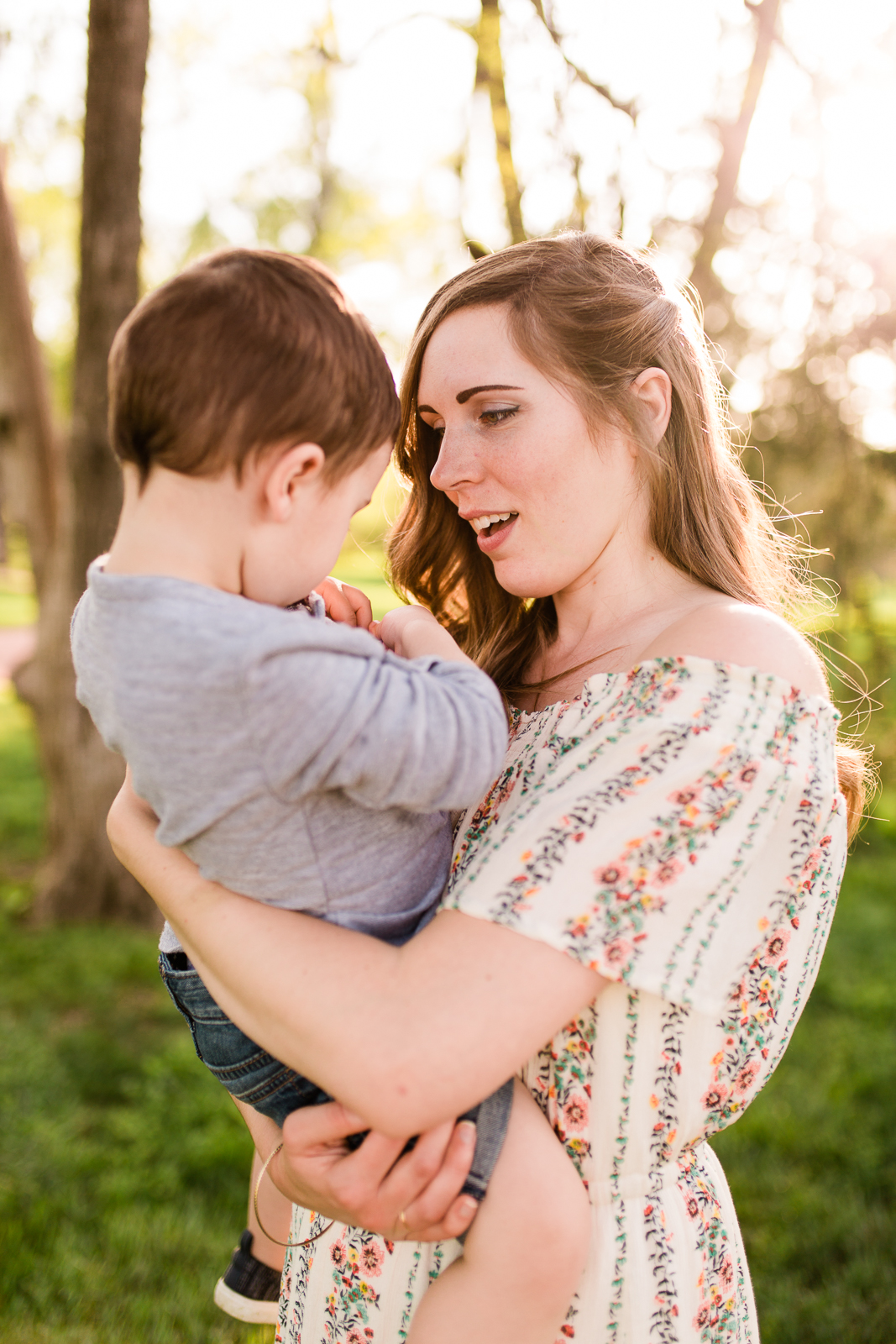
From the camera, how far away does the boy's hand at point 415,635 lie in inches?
52.4

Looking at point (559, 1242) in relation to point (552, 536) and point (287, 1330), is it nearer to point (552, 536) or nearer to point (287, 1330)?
point (287, 1330)

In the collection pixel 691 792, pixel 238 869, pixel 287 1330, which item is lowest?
pixel 287 1330

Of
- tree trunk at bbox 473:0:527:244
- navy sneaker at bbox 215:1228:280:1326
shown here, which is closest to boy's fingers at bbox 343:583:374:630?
navy sneaker at bbox 215:1228:280:1326

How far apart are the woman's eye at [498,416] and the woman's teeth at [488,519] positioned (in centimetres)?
16

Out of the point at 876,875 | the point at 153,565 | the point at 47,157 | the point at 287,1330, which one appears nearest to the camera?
the point at 153,565

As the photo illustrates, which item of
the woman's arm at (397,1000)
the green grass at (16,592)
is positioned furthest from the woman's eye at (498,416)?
the green grass at (16,592)

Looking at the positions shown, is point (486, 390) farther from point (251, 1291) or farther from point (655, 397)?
point (251, 1291)

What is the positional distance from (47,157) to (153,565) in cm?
Result: 925

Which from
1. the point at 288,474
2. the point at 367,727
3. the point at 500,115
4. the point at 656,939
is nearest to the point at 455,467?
the point at 288,474

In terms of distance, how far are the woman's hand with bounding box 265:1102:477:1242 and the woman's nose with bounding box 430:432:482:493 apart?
3.23ft

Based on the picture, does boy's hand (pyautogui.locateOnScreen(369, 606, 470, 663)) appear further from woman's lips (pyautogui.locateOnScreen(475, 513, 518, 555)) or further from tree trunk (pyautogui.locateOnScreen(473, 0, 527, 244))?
tree trunk (pyautogui.locateOnScreen(473, 0, 527, 244))

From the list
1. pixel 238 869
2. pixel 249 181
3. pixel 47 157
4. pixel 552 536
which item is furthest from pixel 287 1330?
pixel 249 181

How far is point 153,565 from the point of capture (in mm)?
1146

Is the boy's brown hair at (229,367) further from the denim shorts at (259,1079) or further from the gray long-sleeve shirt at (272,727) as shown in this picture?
the denim shorts at (259,1079)
